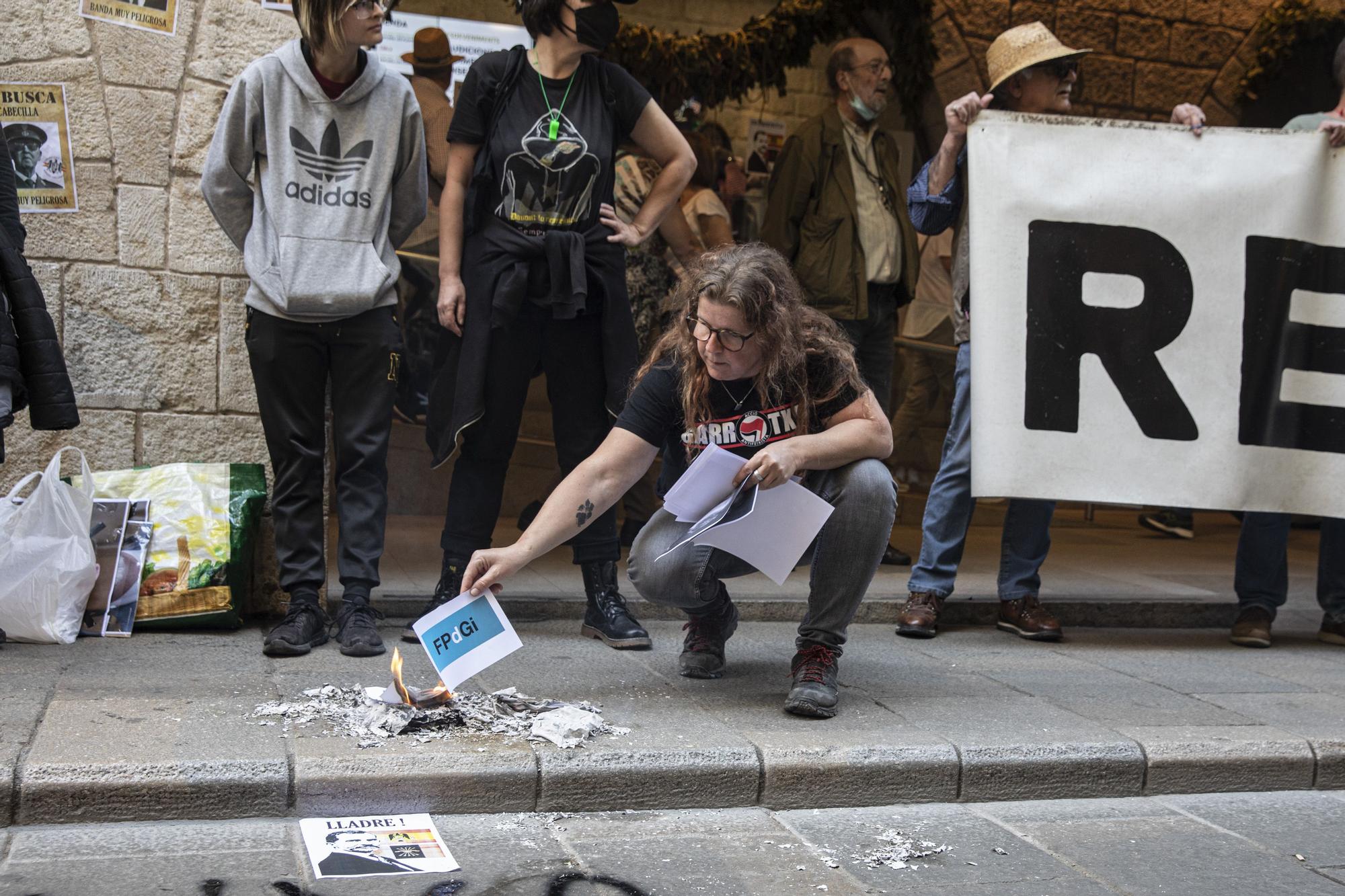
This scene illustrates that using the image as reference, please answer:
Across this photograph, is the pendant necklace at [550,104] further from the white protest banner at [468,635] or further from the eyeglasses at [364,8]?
the white protest banner at [468,635]

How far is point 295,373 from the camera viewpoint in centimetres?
424

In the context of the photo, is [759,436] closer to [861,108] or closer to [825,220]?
[825,220]

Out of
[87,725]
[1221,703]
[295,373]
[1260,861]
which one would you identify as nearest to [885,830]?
[1260,861]

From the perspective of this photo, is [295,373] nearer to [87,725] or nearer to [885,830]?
[87,725]

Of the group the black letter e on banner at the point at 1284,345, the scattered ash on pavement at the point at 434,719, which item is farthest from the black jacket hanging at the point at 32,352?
the black letter e on banner at the point at 1284,345

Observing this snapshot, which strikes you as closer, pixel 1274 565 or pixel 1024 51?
pixel 1024 51

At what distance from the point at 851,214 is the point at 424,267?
7.67 feet

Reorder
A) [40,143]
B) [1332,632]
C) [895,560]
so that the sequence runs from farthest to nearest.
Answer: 1. [895,560]
2. [1332,632]
3. [40,143]

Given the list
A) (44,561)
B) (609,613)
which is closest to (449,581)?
(609,613)

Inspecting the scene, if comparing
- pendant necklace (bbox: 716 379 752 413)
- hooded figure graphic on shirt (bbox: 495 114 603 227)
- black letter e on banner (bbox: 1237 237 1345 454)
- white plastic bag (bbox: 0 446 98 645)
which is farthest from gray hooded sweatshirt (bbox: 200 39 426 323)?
black letter e on banner (bbox: 1237 237 1345 454)

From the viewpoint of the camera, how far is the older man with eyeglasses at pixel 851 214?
219 inches

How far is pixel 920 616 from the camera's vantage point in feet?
16.3

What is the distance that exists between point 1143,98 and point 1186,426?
3571mm

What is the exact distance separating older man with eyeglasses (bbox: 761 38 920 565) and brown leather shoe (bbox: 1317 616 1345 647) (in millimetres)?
1946
